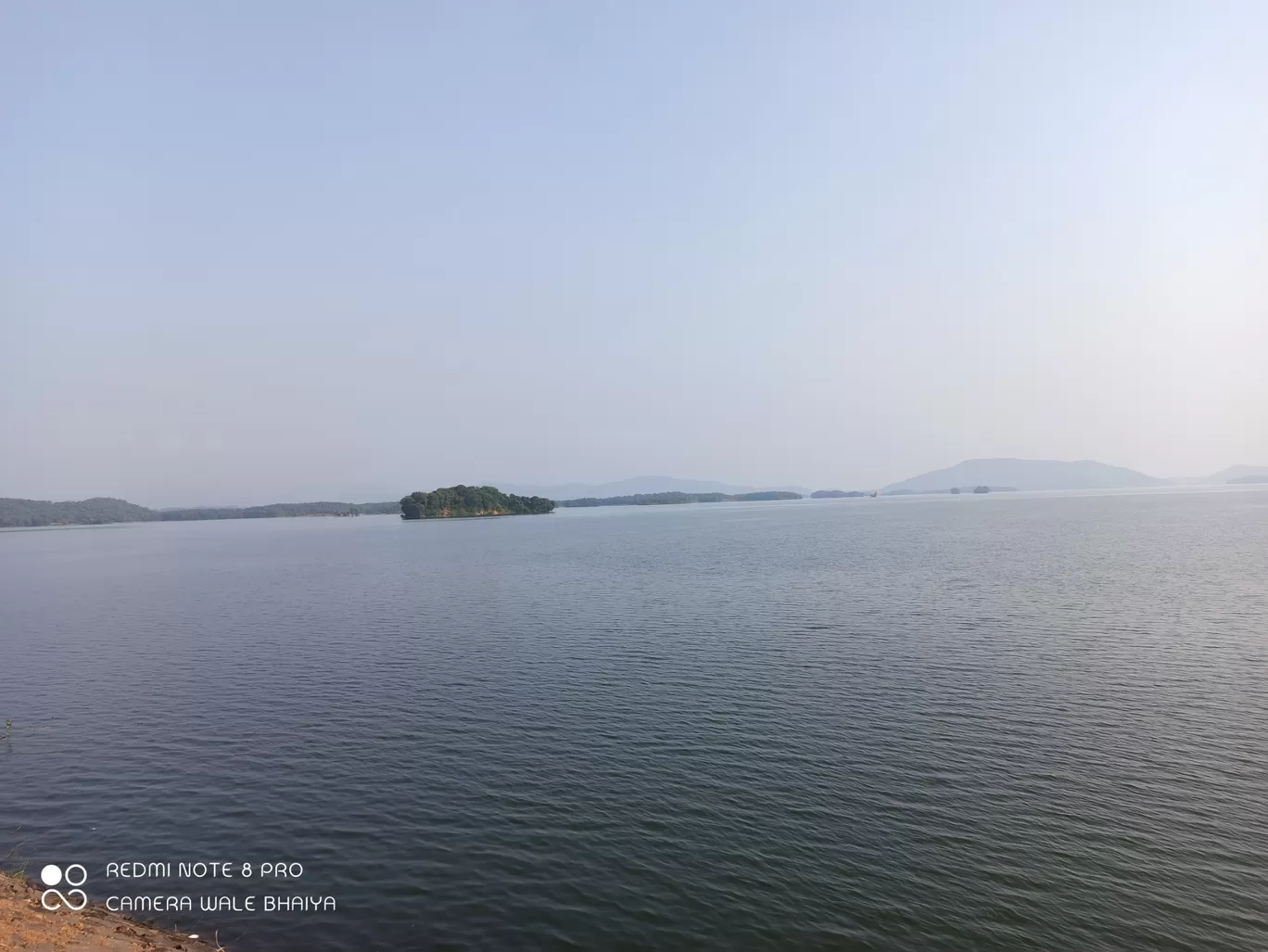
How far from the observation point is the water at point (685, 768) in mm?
17000

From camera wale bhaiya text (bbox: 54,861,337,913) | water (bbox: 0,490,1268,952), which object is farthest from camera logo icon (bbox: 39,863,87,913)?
water (bbox: 0,490,1268,952)

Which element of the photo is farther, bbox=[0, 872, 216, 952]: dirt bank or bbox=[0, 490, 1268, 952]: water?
bbox=[0, 490, 1268, 952]: water

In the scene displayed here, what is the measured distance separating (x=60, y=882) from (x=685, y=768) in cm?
1908

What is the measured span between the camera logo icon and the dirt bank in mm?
224

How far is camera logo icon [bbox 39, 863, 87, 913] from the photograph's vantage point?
55.2 ft

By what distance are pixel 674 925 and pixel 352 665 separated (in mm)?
30929

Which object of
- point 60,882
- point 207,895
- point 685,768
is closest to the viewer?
point 207,895

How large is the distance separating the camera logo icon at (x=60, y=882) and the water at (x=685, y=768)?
1.59ft

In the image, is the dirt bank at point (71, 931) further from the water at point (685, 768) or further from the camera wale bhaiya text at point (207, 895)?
the water at point (685, 768)

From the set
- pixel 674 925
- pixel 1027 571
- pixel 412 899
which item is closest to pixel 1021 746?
pixel 674 925

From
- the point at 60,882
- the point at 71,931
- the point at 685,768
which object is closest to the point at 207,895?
the point at 71,931

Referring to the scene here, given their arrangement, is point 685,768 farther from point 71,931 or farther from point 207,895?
point 71,931

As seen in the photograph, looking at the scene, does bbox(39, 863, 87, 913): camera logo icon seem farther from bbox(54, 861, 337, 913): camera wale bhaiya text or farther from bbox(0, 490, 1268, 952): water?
bbox(0, 490, 1268, 952): water

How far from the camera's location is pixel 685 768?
82.3 ft
